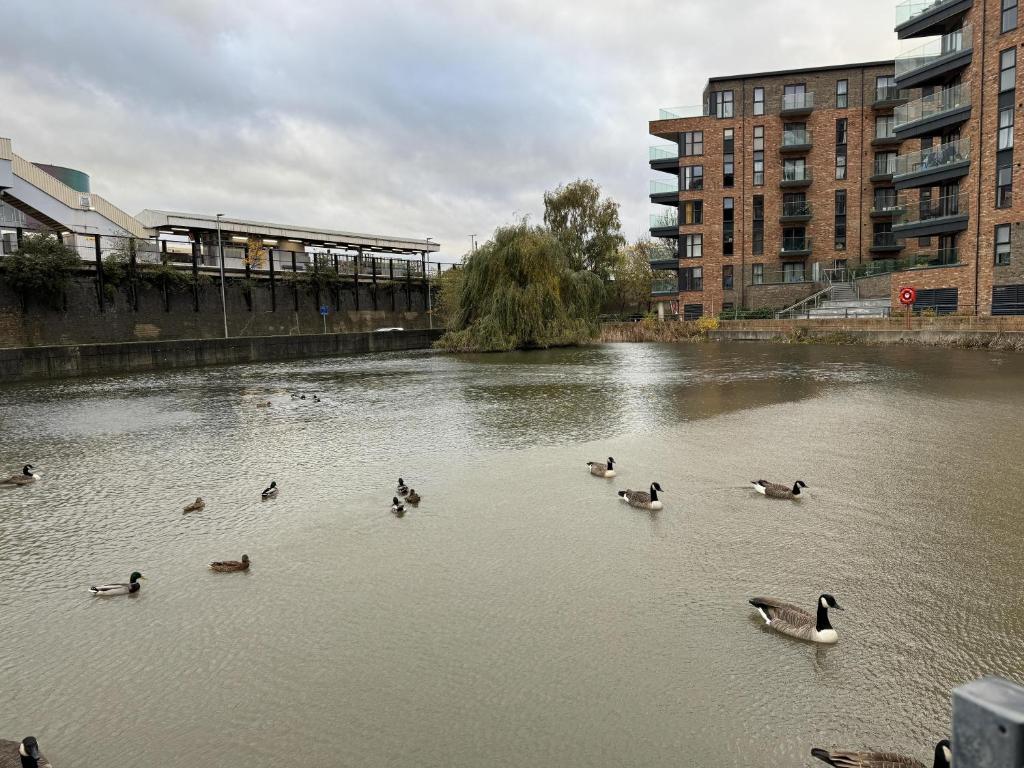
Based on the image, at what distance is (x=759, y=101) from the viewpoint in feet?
163

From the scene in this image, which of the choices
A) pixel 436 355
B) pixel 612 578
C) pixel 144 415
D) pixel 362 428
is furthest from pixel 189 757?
pixel 436 355

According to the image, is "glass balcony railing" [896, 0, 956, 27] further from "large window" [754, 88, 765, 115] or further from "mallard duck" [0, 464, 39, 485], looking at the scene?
"mallard duck" [0, 464, 39, 485]

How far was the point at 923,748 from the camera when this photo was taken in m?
4.04

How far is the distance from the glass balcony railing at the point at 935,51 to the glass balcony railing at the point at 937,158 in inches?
168

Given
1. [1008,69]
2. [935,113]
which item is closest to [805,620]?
[1008,69]

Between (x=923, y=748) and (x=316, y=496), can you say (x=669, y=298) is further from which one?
(x=923, y=748)

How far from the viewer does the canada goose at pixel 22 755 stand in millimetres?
3898

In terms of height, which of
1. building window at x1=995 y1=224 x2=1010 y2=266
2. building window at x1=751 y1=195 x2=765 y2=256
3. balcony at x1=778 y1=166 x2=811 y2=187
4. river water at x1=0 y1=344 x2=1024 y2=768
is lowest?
river water at x1=0 y1=344 x2=1024 y2=768

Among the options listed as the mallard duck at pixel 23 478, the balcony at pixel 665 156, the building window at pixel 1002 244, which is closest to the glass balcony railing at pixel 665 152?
the balcony at pixel 665 156

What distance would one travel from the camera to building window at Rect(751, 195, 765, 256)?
165ft

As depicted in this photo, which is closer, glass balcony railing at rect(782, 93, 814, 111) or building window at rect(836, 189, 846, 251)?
glass balcony railing at rect(782, 93, 814, 111)

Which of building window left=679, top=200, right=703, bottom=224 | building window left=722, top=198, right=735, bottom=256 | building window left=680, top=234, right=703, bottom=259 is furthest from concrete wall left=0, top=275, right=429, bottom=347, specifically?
building window left=722, top=198, right=735, bottom=256

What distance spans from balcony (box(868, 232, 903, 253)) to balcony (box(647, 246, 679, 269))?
44.4 feet

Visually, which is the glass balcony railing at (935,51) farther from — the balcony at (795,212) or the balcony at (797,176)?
the balcony at (795,212)
